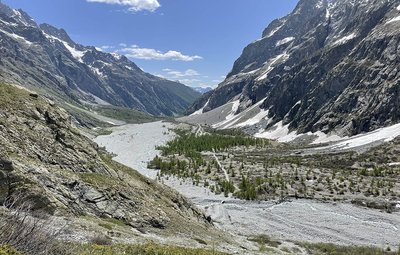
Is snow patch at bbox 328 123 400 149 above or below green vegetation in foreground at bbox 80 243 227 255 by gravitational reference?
above

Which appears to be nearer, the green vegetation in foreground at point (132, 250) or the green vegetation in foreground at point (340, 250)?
the green vegetation in foreground at point (132, 250)

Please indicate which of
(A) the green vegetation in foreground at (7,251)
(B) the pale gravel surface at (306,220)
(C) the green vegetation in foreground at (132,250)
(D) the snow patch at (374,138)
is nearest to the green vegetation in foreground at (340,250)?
(B) the pale gravel surface at (306,220)

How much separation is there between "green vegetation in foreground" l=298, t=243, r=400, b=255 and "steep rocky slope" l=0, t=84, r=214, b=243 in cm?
1173

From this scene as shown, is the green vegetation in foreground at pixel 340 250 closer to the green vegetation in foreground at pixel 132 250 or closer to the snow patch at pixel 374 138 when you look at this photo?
the green vegetation in foreground at pixel 132 250

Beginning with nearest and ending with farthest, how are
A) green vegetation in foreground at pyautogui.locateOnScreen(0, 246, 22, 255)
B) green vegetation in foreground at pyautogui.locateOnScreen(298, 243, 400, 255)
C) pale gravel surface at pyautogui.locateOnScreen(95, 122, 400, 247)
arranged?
green vegetation in foreground at pyautogui.locateOnScreen(0, 246, 22, 255) < green vegetation in foreground at pyautogui.locateOnScreen(298, 243, 400, 255) < pale gravel surface at pyautogui.locateOnScreen(95, 122, 400, 247)


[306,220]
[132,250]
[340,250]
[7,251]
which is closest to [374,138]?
[306,220]

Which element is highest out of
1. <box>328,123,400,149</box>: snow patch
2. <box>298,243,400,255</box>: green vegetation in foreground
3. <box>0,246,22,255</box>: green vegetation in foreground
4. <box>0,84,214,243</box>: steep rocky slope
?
<box>328,123,400,149</box>: snow patch

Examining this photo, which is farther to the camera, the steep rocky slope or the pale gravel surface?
the pale gravel surface

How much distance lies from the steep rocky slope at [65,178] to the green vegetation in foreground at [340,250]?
462 inches

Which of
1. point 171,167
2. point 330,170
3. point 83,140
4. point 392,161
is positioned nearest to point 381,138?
point 392,161

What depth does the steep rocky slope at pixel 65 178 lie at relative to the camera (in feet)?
90.1

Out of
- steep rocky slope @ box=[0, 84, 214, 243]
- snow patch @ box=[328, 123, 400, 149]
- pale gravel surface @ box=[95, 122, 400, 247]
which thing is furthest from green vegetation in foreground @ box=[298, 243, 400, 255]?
snow patch @ box=[328, 123, 400, 149]

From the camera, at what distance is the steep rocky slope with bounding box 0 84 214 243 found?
90.1 feet

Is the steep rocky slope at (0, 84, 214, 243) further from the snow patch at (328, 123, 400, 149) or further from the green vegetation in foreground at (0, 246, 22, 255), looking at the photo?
the snow patch at (328, 123, 400, 149)
